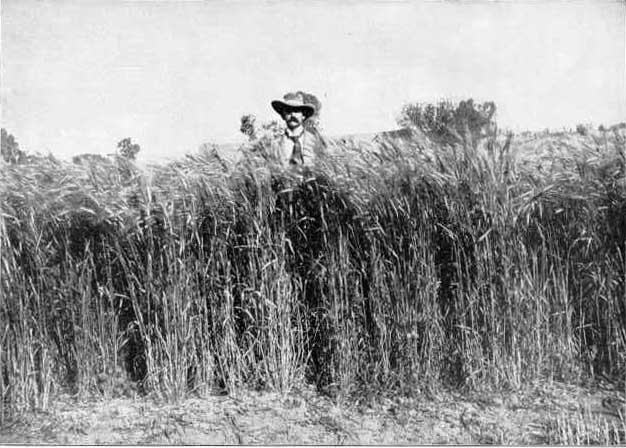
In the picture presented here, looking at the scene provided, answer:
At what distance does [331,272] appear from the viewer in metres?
3.55

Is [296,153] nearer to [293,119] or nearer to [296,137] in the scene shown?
[296,137]

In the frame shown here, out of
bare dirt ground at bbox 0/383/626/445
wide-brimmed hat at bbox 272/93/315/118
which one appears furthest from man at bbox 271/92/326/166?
bare dirt ground at bbox 0/383/626/445

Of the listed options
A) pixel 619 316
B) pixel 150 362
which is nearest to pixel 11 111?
pixel 150 362

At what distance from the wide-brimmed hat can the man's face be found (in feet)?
0.10

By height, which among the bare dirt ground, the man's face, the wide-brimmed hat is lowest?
the bare dirt ground

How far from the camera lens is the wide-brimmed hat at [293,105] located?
4.10m

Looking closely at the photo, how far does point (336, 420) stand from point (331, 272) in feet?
3.33

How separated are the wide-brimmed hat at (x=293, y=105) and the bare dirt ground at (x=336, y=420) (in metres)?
2.26

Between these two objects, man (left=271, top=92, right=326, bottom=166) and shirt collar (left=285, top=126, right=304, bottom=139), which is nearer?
man (left=271, top=92, right=326, bottom=166)

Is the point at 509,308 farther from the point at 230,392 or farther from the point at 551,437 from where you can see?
the point at 230,392

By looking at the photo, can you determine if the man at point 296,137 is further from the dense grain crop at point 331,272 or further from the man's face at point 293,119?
the dense grain crop at point 331,272

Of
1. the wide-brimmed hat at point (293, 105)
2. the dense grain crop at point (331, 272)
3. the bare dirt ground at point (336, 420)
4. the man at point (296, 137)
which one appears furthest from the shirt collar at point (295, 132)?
the bare dirt ground at point (336, 420)

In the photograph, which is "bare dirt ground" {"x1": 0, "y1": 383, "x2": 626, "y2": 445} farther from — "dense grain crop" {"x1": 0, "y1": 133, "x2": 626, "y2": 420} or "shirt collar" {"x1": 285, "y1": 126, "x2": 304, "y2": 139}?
"shirt collar" {"x1": 285, "y1": 126, "x2": 304, "y2": 139}

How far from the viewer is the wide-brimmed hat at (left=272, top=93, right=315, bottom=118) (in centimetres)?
410
